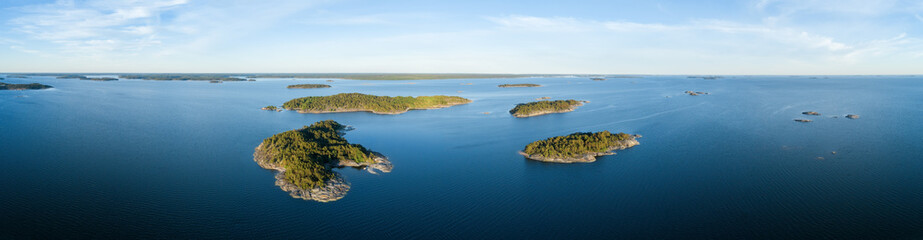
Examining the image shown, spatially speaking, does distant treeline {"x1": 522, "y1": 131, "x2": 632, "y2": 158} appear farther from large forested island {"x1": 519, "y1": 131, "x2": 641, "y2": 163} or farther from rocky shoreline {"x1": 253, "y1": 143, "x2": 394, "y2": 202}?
rocky shoreline {"x1": 253, "y1": 143, "x2": 394, "y2": 202}

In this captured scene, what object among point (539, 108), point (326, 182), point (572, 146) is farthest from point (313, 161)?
point (539, 108)

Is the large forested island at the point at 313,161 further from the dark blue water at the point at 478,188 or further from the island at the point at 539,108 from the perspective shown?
the island at the point at 539,108

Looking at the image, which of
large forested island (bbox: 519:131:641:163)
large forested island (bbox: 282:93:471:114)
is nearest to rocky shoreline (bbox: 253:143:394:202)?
large forested island (bbox: 519:131:641:163)

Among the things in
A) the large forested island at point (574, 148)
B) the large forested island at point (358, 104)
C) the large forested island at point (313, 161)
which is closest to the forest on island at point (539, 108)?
the large forested island at point (358, 104)

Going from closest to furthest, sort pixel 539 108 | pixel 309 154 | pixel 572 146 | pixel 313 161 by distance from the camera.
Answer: pixel 313 161, pixel 309 154, pixel 572 146, pixel 539 108

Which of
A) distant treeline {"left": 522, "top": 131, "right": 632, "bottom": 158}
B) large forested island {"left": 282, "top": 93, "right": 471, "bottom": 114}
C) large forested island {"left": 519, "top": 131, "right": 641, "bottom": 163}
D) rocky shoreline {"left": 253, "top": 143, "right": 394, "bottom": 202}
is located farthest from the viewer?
large forested island {"left": 282, "top": 93, "right": 471, "bottom": 114}

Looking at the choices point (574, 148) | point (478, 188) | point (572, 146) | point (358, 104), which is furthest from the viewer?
point (358, 104)

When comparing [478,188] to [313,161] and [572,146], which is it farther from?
[313,161]
